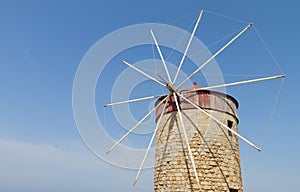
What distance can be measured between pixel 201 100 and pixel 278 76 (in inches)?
111

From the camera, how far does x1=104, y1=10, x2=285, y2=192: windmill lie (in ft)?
34.3

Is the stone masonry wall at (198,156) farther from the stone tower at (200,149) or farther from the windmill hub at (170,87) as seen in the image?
the windmill hub at (170,87)

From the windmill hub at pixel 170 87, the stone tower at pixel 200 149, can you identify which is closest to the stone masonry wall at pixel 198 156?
the stone tower at pixel 200 149

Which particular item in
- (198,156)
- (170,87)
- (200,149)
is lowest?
(198,156)

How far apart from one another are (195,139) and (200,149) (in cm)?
40

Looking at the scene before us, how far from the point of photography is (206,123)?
11062 mm

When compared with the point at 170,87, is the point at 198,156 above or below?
below

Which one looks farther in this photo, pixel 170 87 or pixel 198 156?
pixel 170 87

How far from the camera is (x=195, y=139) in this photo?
10.9 m

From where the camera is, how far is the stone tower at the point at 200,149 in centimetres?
1048

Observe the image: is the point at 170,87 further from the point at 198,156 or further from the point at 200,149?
the point at 198,156

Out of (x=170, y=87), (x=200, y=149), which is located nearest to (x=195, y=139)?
(x=200, y=149)

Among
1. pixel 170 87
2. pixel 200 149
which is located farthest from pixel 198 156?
pixel 170 87

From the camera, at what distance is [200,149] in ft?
35.1
